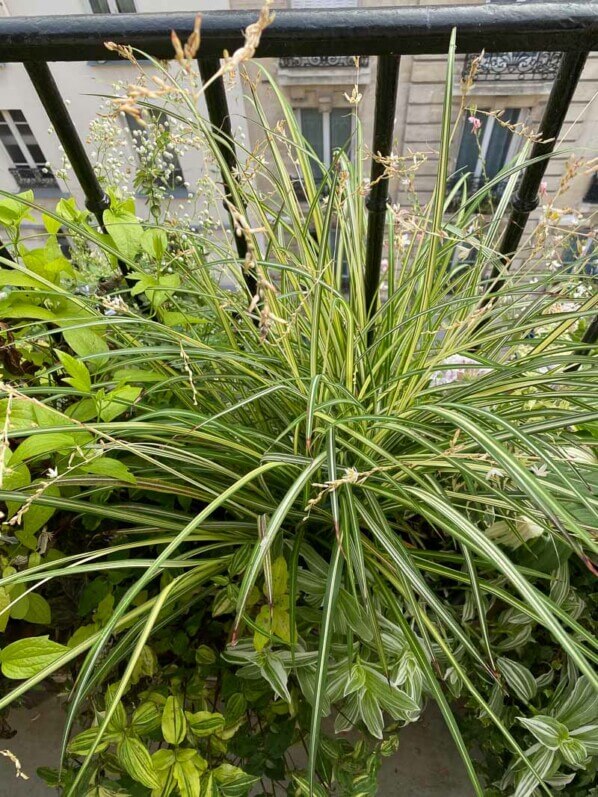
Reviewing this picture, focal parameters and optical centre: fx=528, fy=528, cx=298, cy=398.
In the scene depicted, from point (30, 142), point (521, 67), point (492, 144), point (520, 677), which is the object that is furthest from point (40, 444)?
point (30, 142)

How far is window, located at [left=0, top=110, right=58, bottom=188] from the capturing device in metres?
6.23

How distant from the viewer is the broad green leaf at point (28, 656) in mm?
413

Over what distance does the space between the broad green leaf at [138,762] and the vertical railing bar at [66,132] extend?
1.75 ft

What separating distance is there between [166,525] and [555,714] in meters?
0.43

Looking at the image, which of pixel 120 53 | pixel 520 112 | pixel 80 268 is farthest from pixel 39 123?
pixel 120 53

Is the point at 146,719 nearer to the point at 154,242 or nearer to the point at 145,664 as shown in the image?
the point at 145,664

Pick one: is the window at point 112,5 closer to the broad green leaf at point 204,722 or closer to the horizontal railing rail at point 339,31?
the horizontal railing rail at point 339,31

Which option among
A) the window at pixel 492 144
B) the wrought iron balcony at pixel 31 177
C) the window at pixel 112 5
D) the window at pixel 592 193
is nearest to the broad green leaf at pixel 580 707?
the window at pixel 492 144

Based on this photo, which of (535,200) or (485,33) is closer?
(485,33)

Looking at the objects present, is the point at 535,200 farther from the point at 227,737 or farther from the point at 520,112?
the point at 520,112

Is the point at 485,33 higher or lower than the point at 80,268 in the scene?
higher

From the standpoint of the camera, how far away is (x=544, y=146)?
61 centimetres

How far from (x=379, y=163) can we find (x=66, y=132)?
0.36 m

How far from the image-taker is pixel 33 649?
0.42 meters
